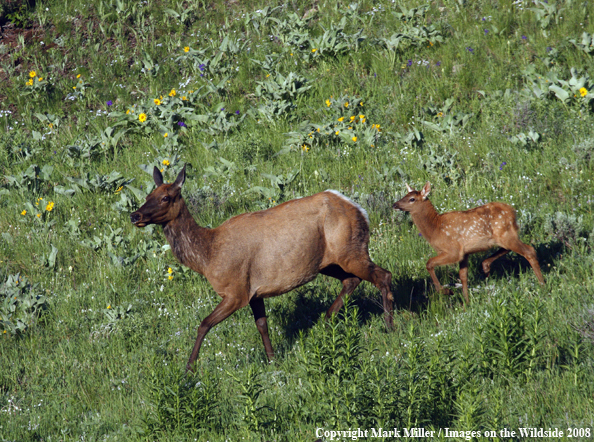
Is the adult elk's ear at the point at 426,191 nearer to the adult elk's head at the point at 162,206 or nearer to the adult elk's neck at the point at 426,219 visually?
the adult elk's neck at the point at 426,219

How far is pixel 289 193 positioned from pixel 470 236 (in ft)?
10.6

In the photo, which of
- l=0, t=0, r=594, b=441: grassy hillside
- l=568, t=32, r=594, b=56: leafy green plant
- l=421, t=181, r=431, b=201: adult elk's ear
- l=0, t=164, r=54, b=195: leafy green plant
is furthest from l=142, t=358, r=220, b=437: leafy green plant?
l=568, t=32, r=594, b=56: leafy green plant

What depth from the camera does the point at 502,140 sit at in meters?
9.84

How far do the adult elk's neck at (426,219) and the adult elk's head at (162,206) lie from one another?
9.34ft

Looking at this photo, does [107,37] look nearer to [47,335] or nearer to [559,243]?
[47,335]

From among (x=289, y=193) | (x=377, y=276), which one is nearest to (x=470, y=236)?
(x=377, y=276)

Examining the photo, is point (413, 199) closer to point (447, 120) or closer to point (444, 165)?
point (444, 165)

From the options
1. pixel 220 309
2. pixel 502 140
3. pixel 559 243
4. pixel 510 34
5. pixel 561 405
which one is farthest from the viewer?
pixel 510 34

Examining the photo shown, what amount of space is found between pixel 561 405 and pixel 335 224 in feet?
9.91

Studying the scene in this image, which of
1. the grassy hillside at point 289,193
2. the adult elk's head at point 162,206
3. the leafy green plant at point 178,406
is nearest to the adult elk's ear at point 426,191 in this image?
the grassy hillside at point 289,193

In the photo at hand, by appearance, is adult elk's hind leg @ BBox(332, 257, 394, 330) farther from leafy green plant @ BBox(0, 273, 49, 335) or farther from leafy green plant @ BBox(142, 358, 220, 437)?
leafy green plant @ BBox(0, 273, 49, 335)

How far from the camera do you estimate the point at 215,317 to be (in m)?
6.73

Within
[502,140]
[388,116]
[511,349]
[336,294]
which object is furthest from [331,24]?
[511,349]

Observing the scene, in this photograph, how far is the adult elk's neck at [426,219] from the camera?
26.0 feet
